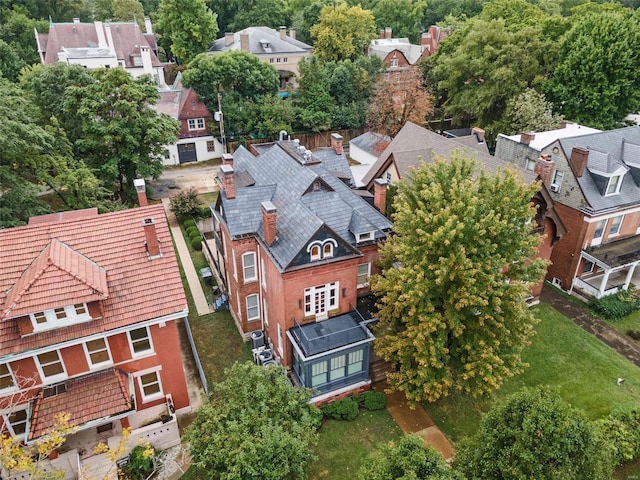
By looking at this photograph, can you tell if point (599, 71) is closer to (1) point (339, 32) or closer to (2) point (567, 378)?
(2) point (567, 378)

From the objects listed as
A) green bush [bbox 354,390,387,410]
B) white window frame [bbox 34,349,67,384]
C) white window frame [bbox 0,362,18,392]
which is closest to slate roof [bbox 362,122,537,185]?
green bush [bbox 354,390,387,410]

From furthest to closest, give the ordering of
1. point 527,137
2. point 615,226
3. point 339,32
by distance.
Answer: point 339,32 → point 527,137 → point 615,226

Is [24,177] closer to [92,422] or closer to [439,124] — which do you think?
[92,422]

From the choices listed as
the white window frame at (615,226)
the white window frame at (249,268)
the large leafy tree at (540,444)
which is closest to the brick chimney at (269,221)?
the white window frame at (249,268)

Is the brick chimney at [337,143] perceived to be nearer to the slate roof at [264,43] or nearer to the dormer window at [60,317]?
the dormer window at [60,317]

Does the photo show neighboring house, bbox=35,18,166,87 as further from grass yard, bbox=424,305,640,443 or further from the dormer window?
grass yard, bbox=424,305,640,443

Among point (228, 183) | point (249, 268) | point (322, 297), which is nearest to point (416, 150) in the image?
point (228, 183)
